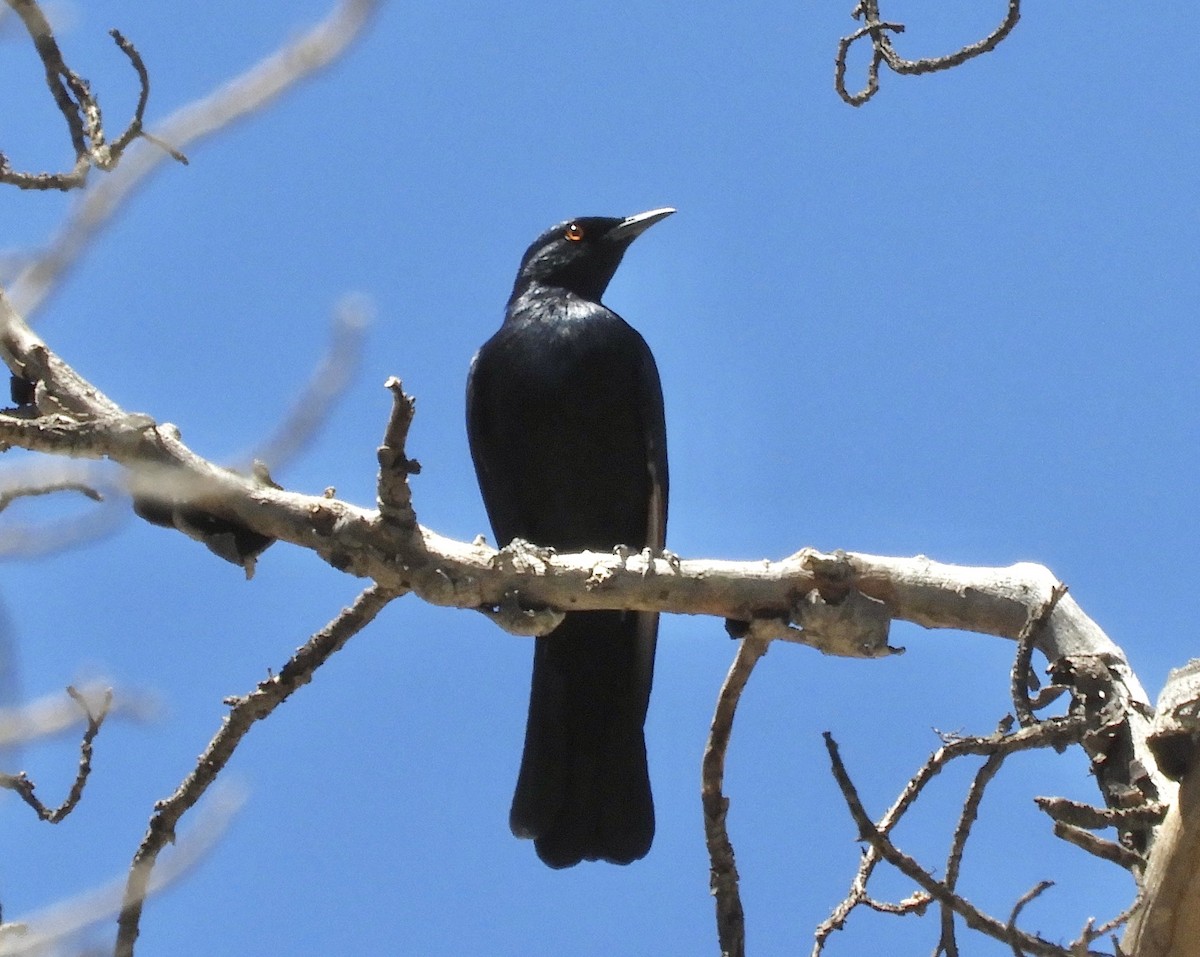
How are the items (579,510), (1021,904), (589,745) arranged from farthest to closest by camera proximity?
(579,510), (589,745), (1021,904)

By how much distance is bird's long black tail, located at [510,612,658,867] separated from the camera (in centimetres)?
556

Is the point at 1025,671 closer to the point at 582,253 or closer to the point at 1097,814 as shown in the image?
the point at 1097,814

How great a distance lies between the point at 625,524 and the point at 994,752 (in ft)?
8.70

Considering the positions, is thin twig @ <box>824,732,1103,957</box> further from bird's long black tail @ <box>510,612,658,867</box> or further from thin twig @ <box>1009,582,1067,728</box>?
bird's long black tail @ <box>510,612,658,867</box>

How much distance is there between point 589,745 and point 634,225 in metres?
2.81

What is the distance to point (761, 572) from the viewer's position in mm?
4008

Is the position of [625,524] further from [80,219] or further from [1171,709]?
[80,219]

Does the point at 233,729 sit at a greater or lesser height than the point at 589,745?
lesser

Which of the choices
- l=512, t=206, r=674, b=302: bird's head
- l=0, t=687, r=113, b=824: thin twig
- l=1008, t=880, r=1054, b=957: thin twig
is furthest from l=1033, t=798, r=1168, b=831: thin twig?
l=512, t=206, r=674, b=302: bird's head

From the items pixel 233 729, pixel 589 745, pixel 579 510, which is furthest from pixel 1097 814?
pixel 579 510

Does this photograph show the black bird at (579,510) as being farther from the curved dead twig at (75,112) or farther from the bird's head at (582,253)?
the curved dead twig at (75,112)

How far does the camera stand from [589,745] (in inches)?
228

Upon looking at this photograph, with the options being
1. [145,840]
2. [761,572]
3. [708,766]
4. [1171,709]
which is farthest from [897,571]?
[145,840]

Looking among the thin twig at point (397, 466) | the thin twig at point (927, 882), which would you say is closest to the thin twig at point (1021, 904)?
the thin twig at point (927, 882)
